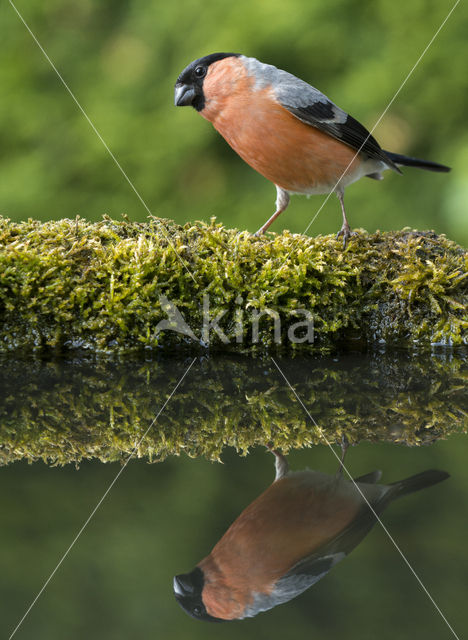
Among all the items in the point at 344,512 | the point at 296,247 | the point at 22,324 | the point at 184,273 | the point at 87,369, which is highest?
the point at 344,512

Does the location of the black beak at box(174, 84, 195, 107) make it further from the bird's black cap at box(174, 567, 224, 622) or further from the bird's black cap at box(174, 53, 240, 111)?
the bird's black cap at box(174, 567, 224, 622)

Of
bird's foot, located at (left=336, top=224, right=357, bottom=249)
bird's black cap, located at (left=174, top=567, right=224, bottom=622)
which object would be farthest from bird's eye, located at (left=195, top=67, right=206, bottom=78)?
bird's black cap, located at (left=174, top=567, right=224, bottom=622)

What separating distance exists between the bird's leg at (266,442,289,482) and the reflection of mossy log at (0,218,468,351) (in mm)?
1078

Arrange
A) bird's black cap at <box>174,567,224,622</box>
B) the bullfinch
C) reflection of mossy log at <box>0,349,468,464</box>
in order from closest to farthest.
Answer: bird's black cap at <box>174,567,224,622</box>, reflection of mossy log at <box>0,349,468,464</box>, the bullfinch

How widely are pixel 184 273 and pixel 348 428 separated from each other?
1.11 m

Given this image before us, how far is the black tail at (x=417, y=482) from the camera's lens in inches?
42.6

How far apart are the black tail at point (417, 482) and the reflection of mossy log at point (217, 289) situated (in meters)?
1.23

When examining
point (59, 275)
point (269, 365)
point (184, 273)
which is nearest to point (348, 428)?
point (269, 365)

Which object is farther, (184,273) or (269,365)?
(184,273)

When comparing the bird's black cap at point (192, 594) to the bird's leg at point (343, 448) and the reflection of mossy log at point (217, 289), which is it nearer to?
the bird's leg at point (343, 448)

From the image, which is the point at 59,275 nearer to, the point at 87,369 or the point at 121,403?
the point at 87,369

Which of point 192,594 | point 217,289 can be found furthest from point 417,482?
point 217,289

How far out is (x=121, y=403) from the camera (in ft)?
5.56

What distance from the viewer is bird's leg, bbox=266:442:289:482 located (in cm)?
120
